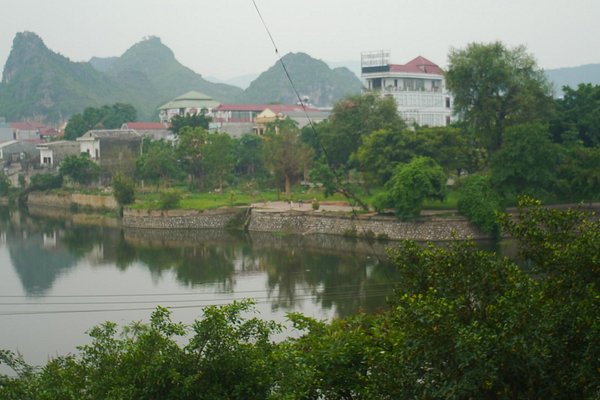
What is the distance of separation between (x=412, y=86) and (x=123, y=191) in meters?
13.7

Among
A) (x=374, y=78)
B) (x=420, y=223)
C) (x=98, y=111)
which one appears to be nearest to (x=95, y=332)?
(x=420, y=223)

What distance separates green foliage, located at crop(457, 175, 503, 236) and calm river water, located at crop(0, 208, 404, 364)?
244cm

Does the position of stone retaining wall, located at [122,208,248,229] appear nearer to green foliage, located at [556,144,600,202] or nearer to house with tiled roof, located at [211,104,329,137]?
green foliage, located at [556,144,600,202]

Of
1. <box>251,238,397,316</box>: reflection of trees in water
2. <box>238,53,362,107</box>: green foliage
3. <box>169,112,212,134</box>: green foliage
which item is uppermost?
<box>238,53,362,107</box>: green foliage

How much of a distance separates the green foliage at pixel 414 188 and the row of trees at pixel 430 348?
12565 mm

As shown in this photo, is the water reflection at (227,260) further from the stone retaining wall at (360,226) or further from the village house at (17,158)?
the village house at (17,158)

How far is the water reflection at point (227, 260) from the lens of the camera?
17234 millimetres

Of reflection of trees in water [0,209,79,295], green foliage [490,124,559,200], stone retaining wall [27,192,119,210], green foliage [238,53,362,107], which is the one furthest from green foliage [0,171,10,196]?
green foliage [238,53,362,107]

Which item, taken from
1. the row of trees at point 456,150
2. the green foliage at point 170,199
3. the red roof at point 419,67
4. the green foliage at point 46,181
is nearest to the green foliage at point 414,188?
the row of trees at point 456,150

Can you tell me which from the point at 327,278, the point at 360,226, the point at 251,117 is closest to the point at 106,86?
the point at 251,117

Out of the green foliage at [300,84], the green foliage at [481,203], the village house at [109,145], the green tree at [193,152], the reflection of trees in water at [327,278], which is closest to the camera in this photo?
the reflection of trees in water at [327,278]

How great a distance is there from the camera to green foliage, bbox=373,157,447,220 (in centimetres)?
2109

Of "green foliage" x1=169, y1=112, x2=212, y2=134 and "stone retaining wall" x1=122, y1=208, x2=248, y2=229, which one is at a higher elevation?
"green foliage" x1=169, y1=112, x2=212, y2=134

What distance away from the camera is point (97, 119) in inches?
1818
